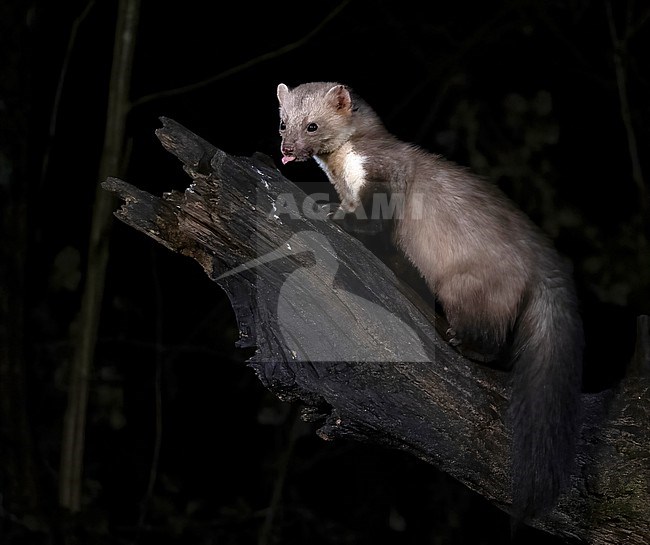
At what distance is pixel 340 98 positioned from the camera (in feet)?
7.25

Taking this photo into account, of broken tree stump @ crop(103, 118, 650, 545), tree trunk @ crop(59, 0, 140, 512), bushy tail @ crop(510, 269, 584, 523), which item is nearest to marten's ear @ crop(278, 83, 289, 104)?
broken tree stump @ crop(103, 118, 650, 545)

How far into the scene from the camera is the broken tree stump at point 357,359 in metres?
1.74

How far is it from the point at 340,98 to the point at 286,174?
2.37 feet

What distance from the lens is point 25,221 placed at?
8.66ft

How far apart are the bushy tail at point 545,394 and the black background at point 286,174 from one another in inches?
33.1

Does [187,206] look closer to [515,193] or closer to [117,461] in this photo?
[515,193]

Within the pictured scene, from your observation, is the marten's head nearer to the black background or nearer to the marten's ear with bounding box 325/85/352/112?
the marten's ear with bounding box 325/85/352/112

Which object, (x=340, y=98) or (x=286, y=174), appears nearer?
(x=340, y=98)

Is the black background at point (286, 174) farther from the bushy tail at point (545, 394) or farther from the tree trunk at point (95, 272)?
the bushy tail at point (545, 394)

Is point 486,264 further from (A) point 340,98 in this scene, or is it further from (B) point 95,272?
(B) point 95,272

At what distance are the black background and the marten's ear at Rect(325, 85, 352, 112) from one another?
66 centimetres

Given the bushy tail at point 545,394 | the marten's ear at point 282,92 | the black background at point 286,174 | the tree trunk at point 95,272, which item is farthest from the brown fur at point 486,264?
the tree trunk at point 95,272

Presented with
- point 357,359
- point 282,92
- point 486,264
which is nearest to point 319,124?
point 282,92

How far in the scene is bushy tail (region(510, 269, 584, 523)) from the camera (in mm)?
1690
